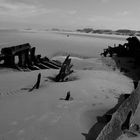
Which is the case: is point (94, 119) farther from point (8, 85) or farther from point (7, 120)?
point (8, 85)

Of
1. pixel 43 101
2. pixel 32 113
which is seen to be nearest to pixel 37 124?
pixel 32 113

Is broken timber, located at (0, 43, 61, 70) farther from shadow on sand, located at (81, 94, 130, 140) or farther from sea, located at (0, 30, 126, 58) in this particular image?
shadow on sand, located at (81, 94, 130, 140)

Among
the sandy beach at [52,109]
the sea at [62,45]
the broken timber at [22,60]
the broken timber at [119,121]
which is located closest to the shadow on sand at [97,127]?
the sandy beach at [52,109]

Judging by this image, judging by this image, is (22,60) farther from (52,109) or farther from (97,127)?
(97,127)

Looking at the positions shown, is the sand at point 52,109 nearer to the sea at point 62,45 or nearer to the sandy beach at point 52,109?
the sandy beach at point 52,109

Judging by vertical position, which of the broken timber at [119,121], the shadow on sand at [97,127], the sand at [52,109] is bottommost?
the shadow on sand at [97,127]

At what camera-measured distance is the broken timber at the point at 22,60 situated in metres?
12.6

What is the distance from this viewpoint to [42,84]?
842 centimetres

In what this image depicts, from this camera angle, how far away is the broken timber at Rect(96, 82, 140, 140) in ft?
12.1

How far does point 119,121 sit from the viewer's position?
4512mm

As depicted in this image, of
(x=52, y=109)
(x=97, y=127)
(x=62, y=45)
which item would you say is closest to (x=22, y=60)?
(x=52, y=109)

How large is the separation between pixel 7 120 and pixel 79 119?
5.78 feet

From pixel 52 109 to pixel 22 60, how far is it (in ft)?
28.1

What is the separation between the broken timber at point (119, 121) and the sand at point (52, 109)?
692 millimetres
